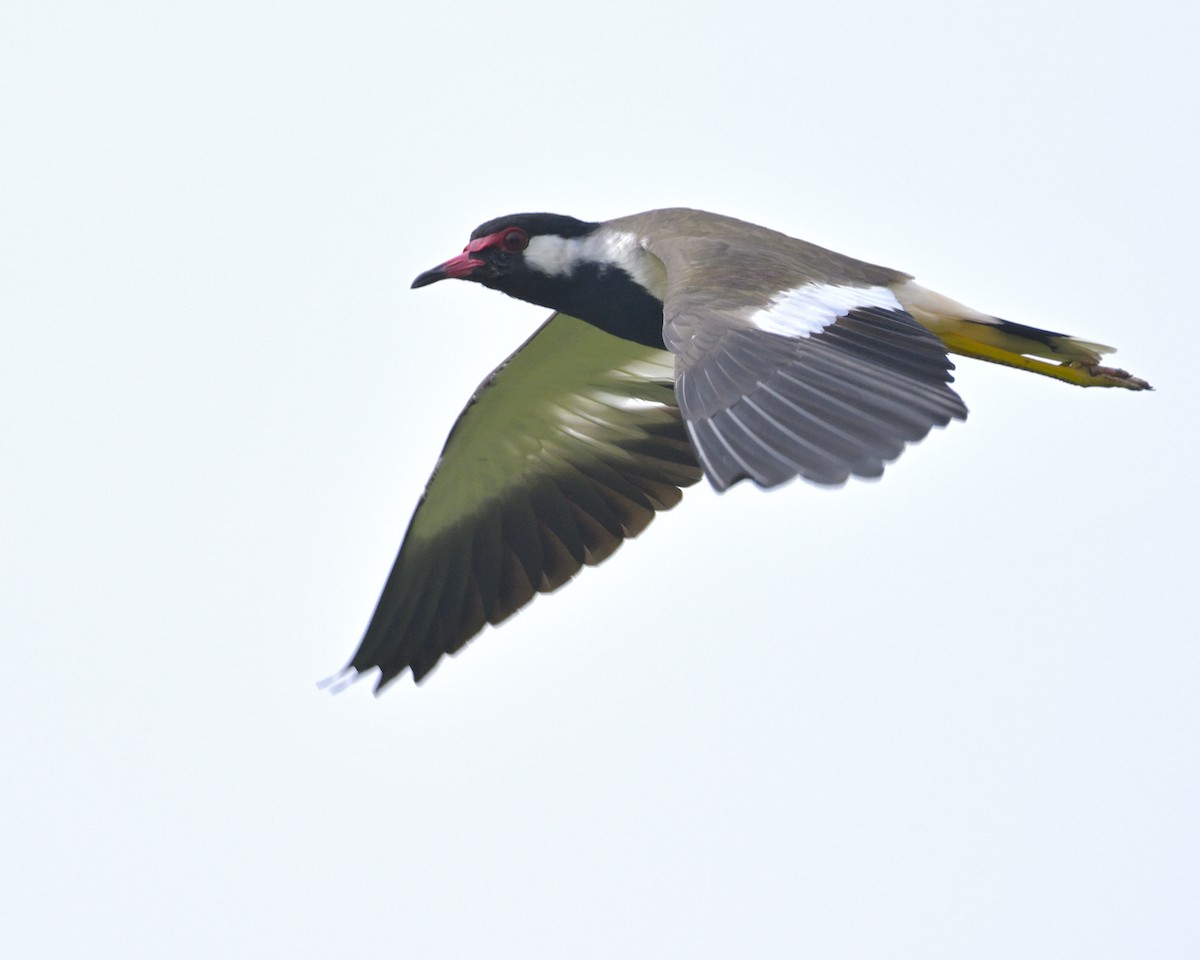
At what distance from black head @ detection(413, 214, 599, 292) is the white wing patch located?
1773 mm

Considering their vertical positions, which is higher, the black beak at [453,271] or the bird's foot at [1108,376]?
the black beak at [453,271]

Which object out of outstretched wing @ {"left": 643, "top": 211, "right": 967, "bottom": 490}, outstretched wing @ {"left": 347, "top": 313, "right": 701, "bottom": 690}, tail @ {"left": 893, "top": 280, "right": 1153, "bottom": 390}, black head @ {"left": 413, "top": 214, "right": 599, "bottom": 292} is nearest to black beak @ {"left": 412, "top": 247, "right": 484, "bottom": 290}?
black head @ {"left": 413, "top": 214, "right": 599, "bottom": 292}

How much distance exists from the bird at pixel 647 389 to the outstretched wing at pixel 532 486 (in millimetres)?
11

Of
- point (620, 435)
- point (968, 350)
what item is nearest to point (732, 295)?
point (968, 350)

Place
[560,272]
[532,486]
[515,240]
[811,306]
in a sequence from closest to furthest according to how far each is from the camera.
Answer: [811,306] < [560,272] < [515,240] < [532,486]

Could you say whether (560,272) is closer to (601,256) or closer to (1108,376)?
(601,256)

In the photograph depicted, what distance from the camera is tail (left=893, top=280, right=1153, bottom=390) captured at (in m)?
8.76

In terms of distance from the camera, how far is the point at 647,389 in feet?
35.2

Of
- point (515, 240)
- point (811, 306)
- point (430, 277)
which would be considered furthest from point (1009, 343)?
point (430, 277)

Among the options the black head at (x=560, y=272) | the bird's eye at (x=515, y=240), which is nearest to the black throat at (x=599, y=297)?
the black head at (x=560, y=272)

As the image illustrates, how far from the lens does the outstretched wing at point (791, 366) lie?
619cm

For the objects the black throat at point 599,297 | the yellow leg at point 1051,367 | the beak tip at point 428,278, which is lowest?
the yellow leg at point 1051,367

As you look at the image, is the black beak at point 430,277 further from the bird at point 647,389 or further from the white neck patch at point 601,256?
the white neck patch at point 601,256

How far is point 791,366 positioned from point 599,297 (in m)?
2.46
